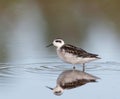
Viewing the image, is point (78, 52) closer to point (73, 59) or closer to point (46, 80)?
point (73, 59)

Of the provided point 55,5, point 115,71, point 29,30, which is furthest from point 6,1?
point 115,71

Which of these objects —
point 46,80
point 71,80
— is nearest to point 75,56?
point 71,80

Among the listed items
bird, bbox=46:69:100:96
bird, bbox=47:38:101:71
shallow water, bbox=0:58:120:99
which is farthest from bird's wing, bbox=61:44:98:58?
bird, bbox=46:69:100:96

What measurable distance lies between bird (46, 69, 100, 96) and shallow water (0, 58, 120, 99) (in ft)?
0.32

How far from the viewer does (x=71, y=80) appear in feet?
41.1

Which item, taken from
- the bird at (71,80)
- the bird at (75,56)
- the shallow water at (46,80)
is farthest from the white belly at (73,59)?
the bird at (71,80)

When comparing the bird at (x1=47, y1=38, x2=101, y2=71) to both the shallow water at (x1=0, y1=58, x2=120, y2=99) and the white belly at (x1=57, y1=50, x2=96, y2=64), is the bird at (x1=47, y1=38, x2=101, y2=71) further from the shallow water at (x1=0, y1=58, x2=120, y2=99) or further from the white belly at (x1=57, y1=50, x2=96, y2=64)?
the shallow water at (x1=0, y1=58, x2=120, y2=99)

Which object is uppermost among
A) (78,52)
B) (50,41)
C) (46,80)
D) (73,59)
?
(50,41)

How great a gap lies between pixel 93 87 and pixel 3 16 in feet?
30.9

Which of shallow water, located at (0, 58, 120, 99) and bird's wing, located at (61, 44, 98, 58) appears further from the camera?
bird's wing, located at (61, 44, 98, 58)

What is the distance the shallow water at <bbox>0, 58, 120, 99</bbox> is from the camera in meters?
11.4

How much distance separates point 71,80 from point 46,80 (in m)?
0.47

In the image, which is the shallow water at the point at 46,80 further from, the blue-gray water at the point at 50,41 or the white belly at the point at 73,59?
the white belly at the point at 73,59

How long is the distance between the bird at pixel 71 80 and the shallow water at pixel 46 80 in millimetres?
99
